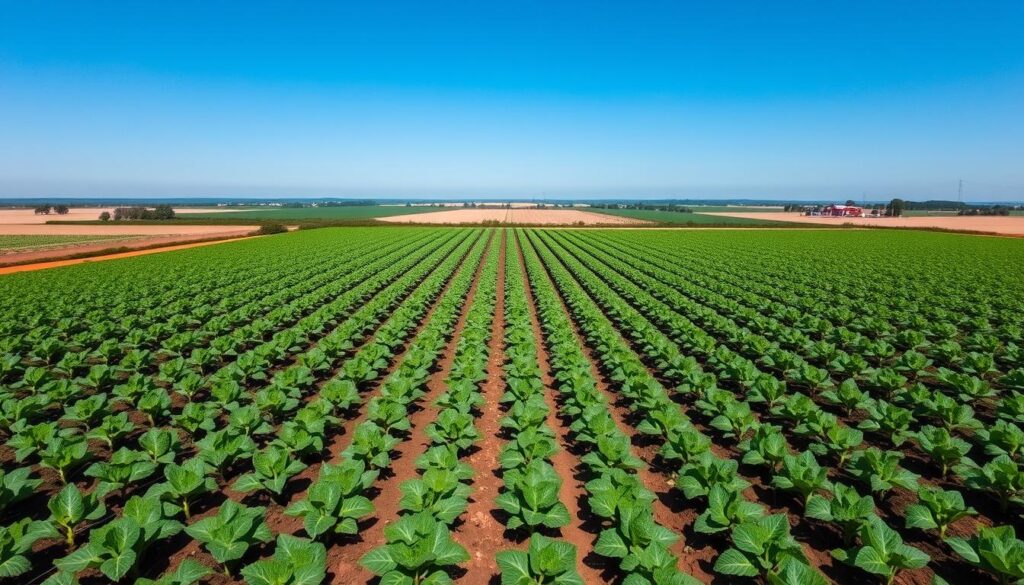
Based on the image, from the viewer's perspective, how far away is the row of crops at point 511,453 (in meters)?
4.79

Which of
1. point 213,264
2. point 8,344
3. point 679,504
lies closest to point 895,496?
point 679,504

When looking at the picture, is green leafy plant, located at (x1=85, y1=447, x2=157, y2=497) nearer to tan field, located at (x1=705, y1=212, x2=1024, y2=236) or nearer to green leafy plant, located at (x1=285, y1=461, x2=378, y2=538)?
green leafy plant, located at (x1=285, y1=461, x2=378, y2=538)

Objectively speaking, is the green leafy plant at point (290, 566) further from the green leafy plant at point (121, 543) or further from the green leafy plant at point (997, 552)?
the green leafy plant at point (997, 552)

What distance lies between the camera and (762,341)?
12.7 m

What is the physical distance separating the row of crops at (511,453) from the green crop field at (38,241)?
168 feet

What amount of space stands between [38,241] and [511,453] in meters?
81.5

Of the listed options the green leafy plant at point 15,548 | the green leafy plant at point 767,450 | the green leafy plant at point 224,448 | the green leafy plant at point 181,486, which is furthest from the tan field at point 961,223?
the green leafy plant at point 15,548

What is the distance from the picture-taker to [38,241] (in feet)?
190

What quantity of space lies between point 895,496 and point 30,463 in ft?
45.8

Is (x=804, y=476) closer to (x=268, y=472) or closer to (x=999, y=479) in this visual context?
(x=999, y=479)

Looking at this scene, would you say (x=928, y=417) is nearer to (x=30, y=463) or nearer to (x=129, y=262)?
(x=30, y=463)

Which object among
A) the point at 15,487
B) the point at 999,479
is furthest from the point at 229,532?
the point at 999,479

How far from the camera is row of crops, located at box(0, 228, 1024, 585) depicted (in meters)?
4.79

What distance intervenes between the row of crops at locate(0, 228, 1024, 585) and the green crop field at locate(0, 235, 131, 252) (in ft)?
168
